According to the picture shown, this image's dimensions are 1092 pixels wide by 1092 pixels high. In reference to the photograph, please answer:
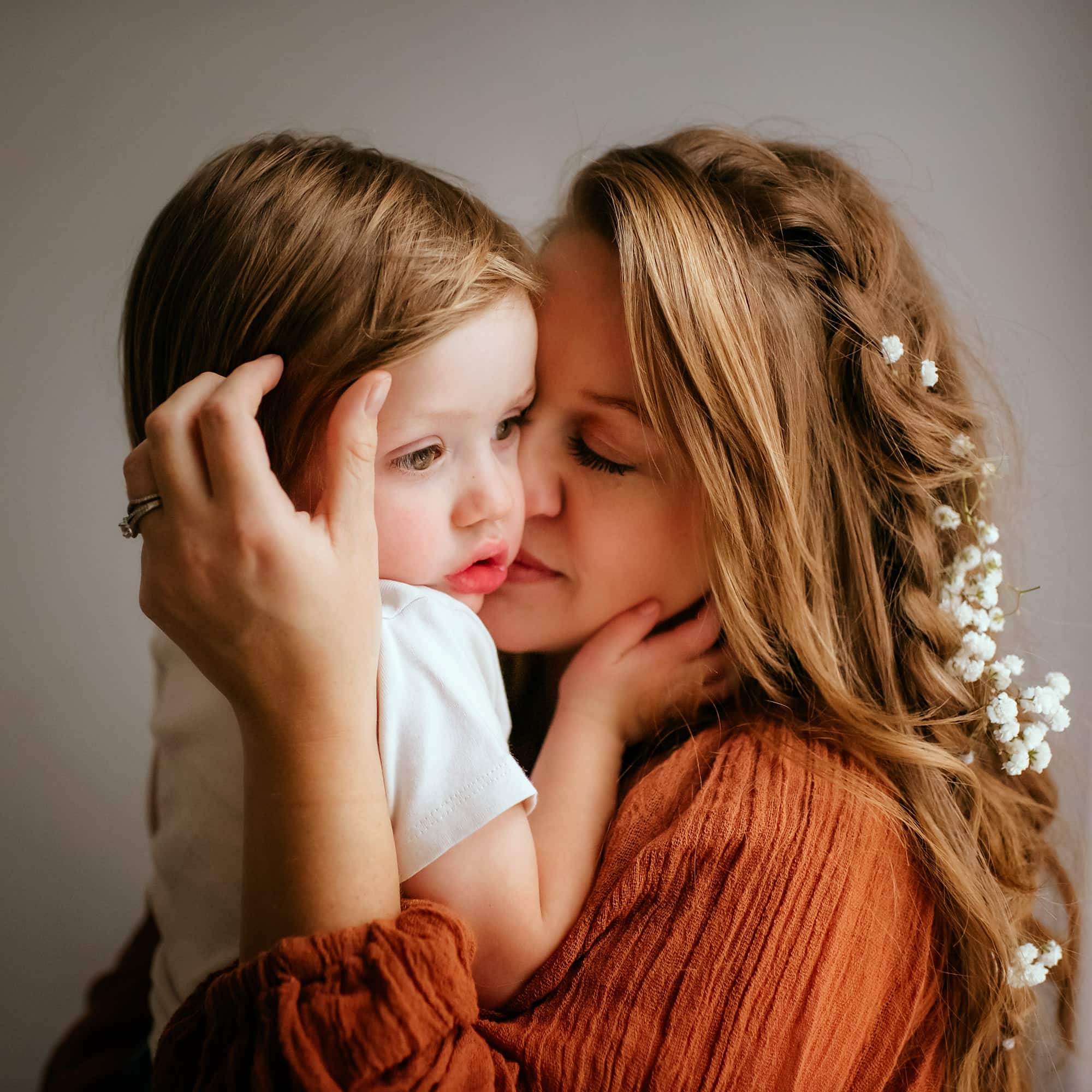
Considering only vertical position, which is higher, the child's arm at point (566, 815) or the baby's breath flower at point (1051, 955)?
the child's arm at point (566, 815)

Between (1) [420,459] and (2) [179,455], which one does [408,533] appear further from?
(2) [179,455]

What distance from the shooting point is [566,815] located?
3.48ft

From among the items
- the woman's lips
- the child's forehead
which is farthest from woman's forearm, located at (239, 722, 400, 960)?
the woman's lips

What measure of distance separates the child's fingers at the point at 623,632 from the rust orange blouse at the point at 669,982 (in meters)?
0.20

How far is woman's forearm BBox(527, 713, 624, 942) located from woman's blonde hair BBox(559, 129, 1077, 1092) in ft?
0.74

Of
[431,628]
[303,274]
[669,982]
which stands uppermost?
[303,274]

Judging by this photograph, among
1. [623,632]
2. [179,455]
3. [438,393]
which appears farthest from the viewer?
[623,632]

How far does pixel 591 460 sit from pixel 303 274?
0.44 meters

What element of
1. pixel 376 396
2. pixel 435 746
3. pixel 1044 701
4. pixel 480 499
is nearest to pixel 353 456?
pixel 376 396

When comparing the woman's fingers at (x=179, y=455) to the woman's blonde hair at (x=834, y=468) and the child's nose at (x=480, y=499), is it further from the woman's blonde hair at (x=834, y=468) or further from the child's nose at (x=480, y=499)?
the woman's blonde hair at (x=834, y=468)

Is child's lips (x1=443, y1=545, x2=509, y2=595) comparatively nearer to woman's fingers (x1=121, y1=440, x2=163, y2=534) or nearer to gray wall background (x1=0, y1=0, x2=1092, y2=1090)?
woman's fingers (x1=121, y1=440, x2=163, y2=534)

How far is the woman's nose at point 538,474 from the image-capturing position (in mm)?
1185

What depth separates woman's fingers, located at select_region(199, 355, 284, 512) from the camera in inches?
33.9

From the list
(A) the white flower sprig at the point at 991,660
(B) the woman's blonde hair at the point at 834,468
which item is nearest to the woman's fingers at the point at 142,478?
(B) the woman's blonde hair at the point at 834,468
